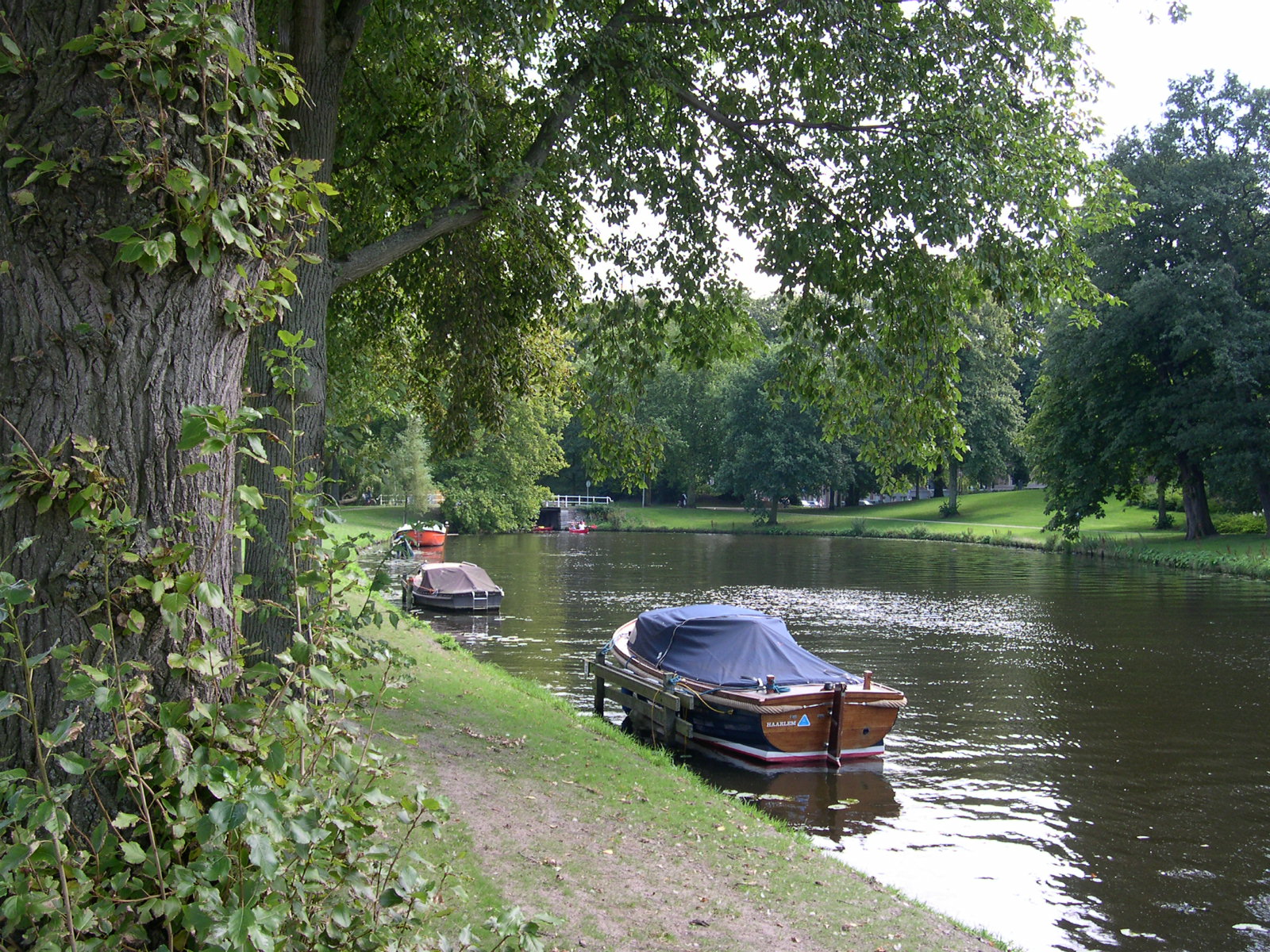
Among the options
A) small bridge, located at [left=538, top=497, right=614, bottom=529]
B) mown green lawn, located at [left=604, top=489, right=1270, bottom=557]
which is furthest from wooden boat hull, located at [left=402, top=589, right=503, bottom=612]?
small bridge, located at [left=538, top=497, right=614, bottom=529]

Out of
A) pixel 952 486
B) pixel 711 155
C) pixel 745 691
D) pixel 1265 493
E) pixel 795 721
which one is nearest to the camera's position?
pixel 711 155

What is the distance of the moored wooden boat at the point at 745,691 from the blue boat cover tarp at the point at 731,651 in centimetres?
2

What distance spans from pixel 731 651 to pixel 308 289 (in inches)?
407

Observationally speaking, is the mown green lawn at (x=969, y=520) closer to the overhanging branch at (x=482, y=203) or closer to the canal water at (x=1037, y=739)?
the canal water at (x=1037, y=739)

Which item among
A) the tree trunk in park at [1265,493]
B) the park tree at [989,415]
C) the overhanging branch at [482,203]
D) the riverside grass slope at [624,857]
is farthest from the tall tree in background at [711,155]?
the park tree at [989,415]

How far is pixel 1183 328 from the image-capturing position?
124 feet

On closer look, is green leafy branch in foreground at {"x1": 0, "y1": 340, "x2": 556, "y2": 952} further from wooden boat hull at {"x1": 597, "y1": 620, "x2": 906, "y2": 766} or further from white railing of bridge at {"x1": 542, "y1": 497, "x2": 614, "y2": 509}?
white railing of bridge at {"x1": 542, "y1": 497, "x2": 614, "y2": 509}

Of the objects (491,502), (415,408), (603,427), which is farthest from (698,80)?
(491,502)

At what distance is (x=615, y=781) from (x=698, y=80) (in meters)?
8.48

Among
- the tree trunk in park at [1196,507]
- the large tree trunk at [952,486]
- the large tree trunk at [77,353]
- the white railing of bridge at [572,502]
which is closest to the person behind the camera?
the large tree trunk at [77,353]

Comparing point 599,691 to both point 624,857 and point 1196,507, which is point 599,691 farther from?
point 1196,507

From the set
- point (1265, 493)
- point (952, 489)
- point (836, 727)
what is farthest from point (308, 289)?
point (952, 489)

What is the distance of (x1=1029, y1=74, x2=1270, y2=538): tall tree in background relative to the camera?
126 ft

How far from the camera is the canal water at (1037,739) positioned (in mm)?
10242
